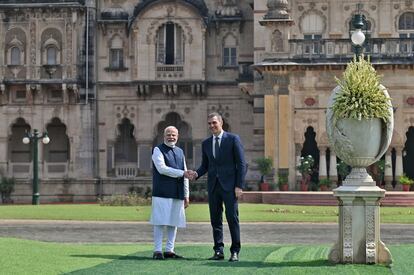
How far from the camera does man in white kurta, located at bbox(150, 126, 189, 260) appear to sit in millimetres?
19375

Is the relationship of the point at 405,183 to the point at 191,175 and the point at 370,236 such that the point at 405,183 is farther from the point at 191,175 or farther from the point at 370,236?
the point at 370,236

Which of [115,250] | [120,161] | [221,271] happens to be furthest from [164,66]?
[221,271]

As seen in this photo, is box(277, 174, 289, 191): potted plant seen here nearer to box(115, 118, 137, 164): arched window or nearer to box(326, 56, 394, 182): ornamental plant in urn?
box(115, 118, 137, 164): arched window

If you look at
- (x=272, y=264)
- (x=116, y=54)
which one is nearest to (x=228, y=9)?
(x=116, y=54)

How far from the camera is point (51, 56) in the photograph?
58.8 m

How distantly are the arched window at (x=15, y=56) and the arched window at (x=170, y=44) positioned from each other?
7415mm

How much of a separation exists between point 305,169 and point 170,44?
37.9ft

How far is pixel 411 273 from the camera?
1641 cm

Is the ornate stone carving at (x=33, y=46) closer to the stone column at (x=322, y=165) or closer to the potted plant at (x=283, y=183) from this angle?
the potted plant at (x=283, y=183)

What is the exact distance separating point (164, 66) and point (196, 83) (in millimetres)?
2026

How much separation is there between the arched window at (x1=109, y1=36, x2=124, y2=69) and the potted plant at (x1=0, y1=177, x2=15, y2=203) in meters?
8.14

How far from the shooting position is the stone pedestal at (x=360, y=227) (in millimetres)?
17438

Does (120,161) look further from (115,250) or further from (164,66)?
(115,250)

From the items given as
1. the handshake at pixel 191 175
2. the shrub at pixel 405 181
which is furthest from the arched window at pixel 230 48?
the handshake at pixel 191 175
